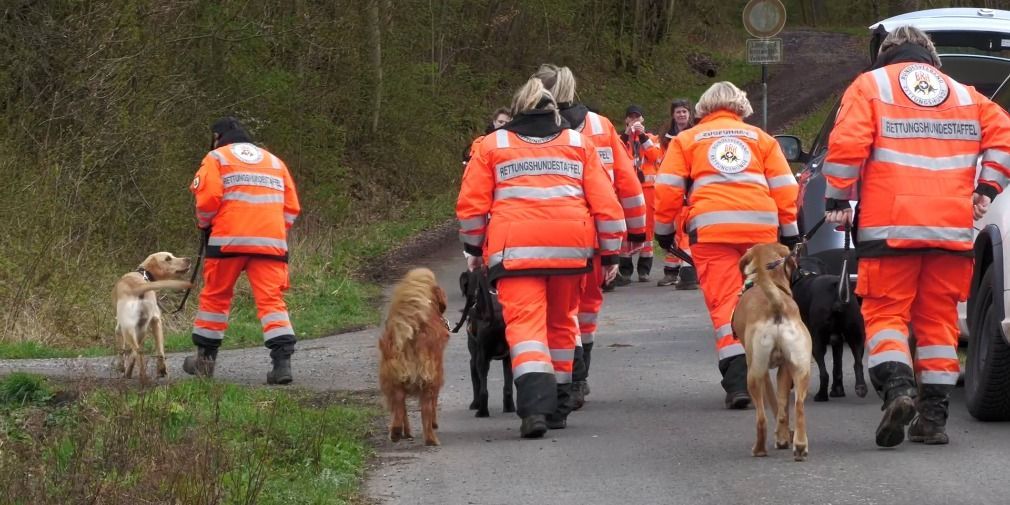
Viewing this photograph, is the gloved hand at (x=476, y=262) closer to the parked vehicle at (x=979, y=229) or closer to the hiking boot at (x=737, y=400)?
the hiking boot at (x=737, y=400)

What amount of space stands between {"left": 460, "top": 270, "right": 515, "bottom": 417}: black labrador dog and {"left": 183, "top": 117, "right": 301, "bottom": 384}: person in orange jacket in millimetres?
2126

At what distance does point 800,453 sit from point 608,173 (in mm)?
2805

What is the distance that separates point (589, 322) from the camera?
9.78m

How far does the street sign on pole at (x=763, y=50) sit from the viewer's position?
802 inches

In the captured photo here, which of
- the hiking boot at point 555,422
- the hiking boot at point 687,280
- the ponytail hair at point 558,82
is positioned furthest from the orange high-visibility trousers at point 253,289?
the hiking boot at point 687,280

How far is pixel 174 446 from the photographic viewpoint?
700 cm

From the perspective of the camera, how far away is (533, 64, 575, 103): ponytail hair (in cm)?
940

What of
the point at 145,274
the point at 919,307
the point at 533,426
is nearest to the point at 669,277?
the point at 145,274

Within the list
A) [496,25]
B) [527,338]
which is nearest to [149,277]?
[527,338]

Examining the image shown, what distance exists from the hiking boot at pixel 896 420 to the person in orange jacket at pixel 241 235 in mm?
4918

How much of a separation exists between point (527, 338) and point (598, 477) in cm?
131

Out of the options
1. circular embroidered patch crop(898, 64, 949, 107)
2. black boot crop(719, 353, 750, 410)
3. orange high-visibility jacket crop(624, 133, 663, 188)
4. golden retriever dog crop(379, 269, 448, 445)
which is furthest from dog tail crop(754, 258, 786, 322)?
orange high-visibility jacket crop(624, 133, 663, 188)

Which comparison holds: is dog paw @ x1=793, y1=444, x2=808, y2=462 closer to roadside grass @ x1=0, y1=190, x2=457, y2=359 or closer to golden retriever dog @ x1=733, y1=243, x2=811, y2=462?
golden retriever dog @ x1=733, y1=243, x2=811, y2=462

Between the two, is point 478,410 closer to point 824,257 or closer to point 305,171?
point 824,257
